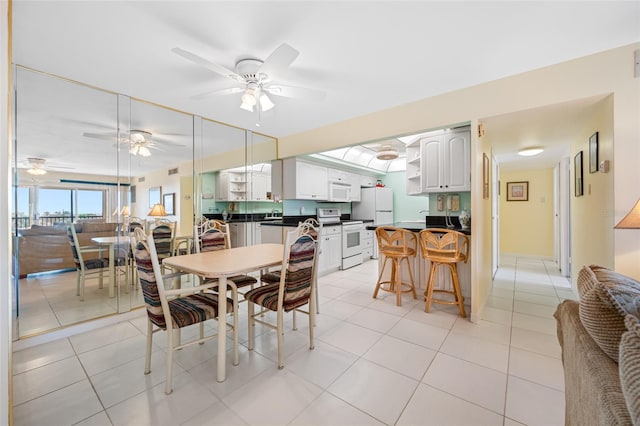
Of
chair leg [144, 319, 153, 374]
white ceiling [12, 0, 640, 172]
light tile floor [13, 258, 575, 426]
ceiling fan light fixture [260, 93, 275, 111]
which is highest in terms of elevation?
white ceiling [12, 0, 640, 172]

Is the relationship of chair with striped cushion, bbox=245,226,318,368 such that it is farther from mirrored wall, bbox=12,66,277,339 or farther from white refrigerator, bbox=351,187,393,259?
white refrigerator, bbox=351,187,393,259

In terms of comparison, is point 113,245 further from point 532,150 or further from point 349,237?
point 532,150

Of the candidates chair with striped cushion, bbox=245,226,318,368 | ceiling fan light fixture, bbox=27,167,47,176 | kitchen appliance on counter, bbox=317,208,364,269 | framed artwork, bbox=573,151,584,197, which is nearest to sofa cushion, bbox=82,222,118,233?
ceiling fan light fixture, bbox=27,167,47,176

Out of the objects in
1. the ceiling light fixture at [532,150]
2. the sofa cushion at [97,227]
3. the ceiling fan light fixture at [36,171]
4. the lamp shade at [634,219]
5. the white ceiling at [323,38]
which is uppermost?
the white ceiling at [323,38]

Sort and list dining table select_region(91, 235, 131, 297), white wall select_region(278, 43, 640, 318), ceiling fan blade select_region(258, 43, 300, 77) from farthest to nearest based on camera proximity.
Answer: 1. dining table select_region(91, 235, 131, 297)
2. white wall select_region(278, 43, 640, 318)
3. ceiling fan blade select_region(258, 43, 300, 77)

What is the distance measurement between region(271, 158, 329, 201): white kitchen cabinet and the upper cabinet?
2036 millimetres

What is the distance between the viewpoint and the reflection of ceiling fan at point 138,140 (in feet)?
8.84

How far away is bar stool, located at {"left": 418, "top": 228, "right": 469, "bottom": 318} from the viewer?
2.74 m

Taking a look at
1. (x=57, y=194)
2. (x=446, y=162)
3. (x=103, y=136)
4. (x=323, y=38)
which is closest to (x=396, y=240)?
(x=446, y=162)

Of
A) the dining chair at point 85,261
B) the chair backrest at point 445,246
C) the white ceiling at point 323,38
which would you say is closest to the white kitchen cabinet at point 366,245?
the chair backrest at point 445,246

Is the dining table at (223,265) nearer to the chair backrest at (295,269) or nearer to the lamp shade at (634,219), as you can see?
the chair backrest at (295,269)

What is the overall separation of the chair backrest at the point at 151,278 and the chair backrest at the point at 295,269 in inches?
31.1

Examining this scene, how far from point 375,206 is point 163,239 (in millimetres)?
4460

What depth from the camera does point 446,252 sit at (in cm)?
280
